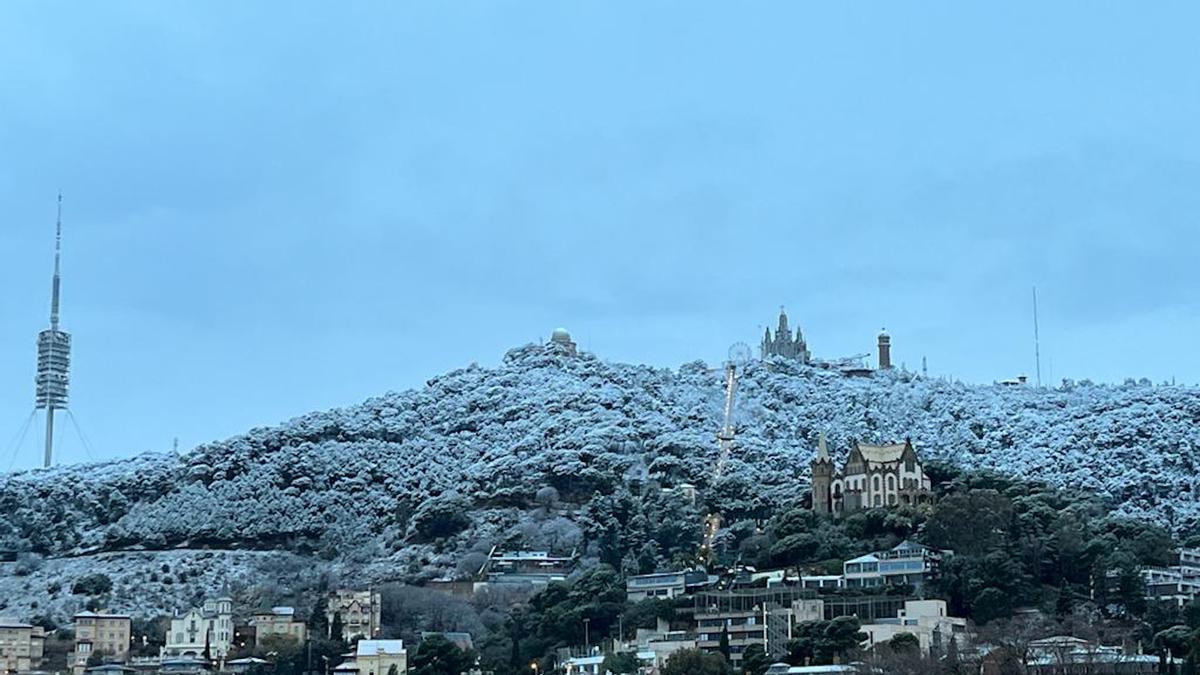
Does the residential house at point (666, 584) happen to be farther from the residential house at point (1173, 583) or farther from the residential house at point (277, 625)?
the residential house at point (1173, 583)

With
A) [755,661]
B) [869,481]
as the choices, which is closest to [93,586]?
[869,481]

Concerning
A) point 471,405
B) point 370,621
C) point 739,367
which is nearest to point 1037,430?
point 739,367

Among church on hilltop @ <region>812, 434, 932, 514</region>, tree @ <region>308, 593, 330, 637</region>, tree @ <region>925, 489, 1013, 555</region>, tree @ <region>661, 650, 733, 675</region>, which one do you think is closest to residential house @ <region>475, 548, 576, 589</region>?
tree @ <region>308, 593, 330, 637</region>

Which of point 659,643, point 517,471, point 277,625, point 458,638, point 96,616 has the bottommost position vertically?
point 659,643

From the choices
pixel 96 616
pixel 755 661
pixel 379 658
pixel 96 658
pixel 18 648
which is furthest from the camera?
pixel 96 616

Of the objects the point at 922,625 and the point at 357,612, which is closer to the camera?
the point at 922,625

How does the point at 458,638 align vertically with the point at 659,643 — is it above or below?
above

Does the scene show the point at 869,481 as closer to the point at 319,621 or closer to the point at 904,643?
the point at 319,621
